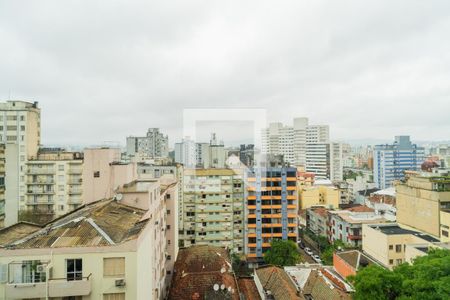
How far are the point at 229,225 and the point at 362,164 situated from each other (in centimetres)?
2669

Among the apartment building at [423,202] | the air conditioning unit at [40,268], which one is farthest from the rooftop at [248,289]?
the apartment building at [423,202]

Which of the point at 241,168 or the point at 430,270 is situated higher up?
the point at 241,168

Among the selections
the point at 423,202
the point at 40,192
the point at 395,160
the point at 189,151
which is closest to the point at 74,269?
the point at 189,151

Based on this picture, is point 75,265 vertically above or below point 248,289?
above

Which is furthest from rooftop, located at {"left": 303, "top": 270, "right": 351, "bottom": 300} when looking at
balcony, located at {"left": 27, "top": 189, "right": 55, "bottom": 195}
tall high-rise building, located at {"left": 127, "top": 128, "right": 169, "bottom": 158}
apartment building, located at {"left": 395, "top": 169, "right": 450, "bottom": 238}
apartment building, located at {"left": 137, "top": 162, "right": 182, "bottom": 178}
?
tall high-rise building, located at {"left": 127, "top": 128, "right": 169, "bottom": 158}

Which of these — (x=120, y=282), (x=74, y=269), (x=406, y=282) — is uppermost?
(x=74, y=269)

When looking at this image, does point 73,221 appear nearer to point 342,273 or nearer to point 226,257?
point 226,257

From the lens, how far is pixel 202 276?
227 inches

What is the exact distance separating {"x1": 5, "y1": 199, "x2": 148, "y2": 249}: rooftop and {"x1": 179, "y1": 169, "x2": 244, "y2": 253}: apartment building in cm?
559

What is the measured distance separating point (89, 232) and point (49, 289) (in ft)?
1.96

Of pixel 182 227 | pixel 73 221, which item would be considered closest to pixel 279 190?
pixel 182 227

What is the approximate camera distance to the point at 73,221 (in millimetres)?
3408

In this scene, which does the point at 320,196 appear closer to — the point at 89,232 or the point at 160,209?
the point at 160,209

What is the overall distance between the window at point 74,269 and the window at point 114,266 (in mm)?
199
